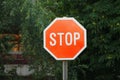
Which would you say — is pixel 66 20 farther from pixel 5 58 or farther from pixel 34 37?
pixel 5 58

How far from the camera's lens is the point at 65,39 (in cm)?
534

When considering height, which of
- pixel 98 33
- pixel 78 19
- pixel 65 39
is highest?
pixel 78 19

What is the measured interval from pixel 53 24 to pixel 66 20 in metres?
0.18

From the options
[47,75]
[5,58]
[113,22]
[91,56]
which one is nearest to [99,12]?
[113,22]

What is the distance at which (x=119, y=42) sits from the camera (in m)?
12.2

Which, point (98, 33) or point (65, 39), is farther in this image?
point (98, 33)

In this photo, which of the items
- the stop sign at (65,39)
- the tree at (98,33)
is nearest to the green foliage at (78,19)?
the tree at (98,33)

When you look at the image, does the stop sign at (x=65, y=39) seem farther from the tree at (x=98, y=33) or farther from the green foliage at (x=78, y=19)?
the tree at (x=98, y=33)

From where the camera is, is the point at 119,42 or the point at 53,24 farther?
the point at 119,42

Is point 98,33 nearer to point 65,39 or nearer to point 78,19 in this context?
point 78,19

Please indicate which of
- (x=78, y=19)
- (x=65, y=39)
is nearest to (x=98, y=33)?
(x=78, y=19)

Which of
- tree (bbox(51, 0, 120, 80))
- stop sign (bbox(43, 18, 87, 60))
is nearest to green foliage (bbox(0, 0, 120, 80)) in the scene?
tree (bbox(51, 0, 120, 80))

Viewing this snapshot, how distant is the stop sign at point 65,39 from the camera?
212 inches

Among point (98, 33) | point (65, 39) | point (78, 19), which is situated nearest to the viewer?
point (65, 39)
